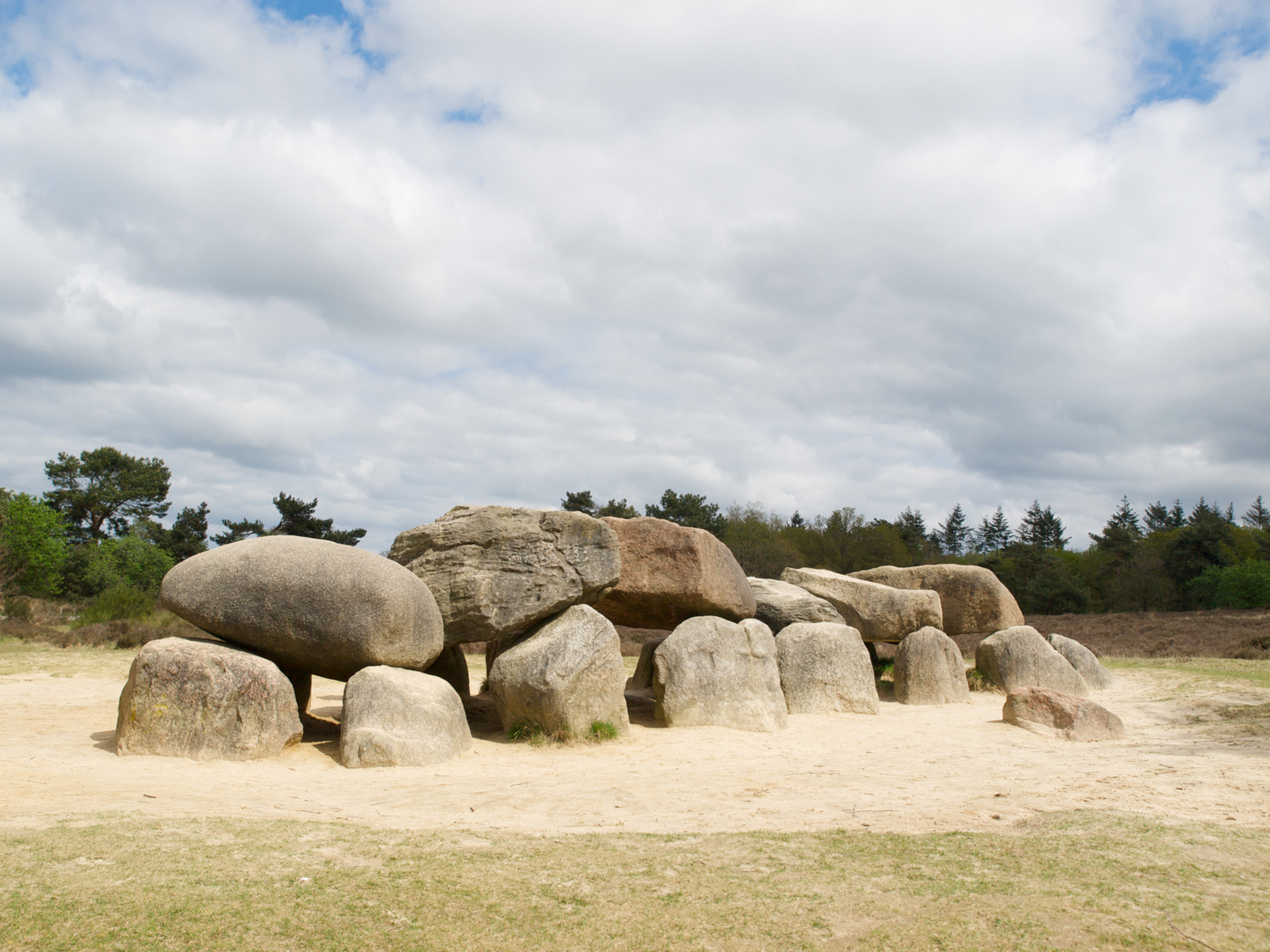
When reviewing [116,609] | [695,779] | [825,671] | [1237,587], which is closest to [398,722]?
[695,779]

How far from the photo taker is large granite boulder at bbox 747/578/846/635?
13.3m

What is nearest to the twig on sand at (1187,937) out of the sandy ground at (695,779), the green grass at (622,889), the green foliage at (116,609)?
the green grass at (622,889)

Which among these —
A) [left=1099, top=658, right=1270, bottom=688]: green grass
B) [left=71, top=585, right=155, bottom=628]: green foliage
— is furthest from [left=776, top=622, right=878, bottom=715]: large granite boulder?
[left=71, top=585, right=155, bottom=628]: green foliage

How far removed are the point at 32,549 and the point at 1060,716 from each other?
133ft

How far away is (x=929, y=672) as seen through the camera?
42.5 ft

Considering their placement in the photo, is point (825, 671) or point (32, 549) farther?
point (32, 549)

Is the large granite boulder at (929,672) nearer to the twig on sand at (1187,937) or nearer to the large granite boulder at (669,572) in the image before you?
the large granite boulder at (669,572)

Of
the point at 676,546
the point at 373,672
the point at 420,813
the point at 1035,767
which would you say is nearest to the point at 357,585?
the point at 373,672

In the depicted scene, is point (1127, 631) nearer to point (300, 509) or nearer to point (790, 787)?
point (790, 787)

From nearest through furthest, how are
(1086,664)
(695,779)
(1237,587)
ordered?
(695,779)
(1086,664)
(1237,587)

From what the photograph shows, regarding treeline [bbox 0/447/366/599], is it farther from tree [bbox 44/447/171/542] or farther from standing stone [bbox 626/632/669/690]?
standing stone [bbox 626/632/669/690]

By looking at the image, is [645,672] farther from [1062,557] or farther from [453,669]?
[1062,557]

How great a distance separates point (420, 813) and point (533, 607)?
13.8 feet

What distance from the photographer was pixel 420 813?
5809 mm
